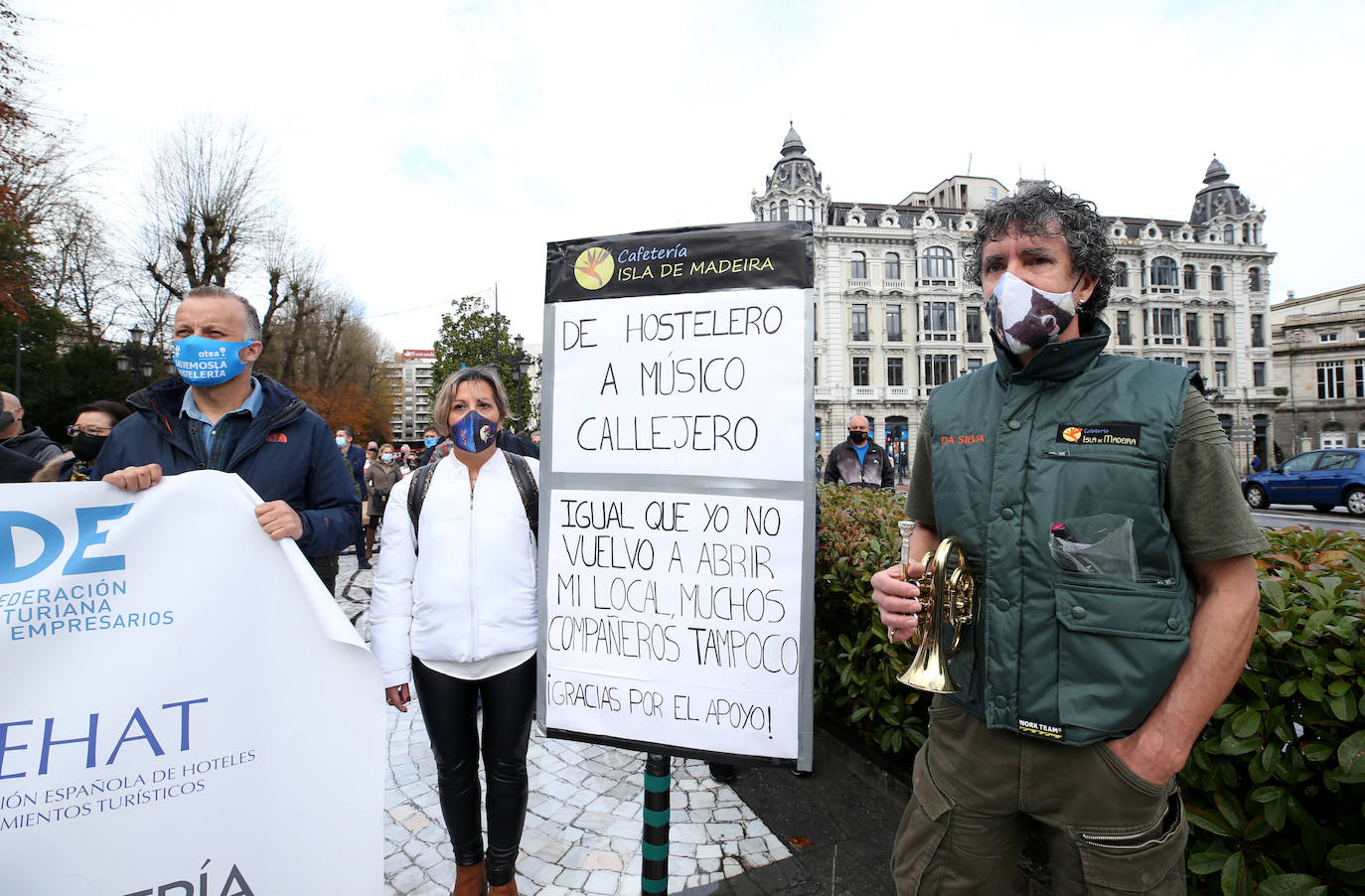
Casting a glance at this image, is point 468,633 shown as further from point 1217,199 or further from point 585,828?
point 1217,199

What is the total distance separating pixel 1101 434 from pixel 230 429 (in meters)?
2.71

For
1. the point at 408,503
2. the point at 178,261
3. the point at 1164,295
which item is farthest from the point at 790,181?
the point at 408,503

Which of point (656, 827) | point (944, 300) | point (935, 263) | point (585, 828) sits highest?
point (935, 263)

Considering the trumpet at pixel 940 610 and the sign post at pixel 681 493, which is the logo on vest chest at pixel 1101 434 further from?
the sign post at pixel 681 493

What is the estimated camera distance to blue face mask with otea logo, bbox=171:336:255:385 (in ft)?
7.00

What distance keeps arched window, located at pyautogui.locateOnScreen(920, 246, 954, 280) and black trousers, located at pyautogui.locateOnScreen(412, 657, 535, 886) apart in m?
44.4

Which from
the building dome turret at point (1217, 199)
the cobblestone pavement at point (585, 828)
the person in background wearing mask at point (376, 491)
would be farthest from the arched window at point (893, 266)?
the cobblestone pavement at point (585, 828)

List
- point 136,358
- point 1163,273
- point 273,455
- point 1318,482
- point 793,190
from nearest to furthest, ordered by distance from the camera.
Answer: point 273,455 < point 136,358 < point 1318,482 < point 793,190 < point 1163,273

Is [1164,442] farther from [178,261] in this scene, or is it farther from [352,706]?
[178,261]

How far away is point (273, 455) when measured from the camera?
226 cm

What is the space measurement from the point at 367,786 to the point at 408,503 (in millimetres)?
1019

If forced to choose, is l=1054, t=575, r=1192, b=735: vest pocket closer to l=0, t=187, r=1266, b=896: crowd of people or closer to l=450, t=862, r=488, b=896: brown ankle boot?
l=0, t=187, r=1266, b=896: crowd of people

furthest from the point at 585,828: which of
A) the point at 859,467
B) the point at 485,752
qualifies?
the point at 859,467

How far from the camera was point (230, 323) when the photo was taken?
2.21 m
